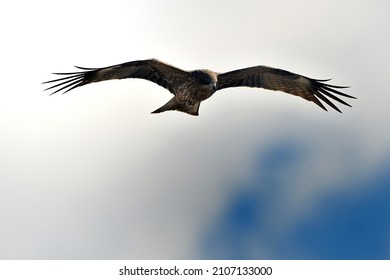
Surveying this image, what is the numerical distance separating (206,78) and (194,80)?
0.36m

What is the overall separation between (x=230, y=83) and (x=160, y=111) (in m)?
1.89

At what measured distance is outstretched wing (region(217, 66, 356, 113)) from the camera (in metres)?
15.2

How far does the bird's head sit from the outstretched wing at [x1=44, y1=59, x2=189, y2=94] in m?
0.40

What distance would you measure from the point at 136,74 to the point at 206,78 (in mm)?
1816

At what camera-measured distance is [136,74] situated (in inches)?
612

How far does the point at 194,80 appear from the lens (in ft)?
49.1

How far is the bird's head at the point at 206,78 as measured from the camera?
1473 centimetres

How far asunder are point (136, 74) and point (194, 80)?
1479mm

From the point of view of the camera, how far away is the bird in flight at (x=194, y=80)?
15023mm

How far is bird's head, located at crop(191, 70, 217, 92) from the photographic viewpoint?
48.3ft

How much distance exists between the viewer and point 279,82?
15.5m

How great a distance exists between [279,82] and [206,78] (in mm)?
1879

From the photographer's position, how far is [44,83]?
1462 cm
